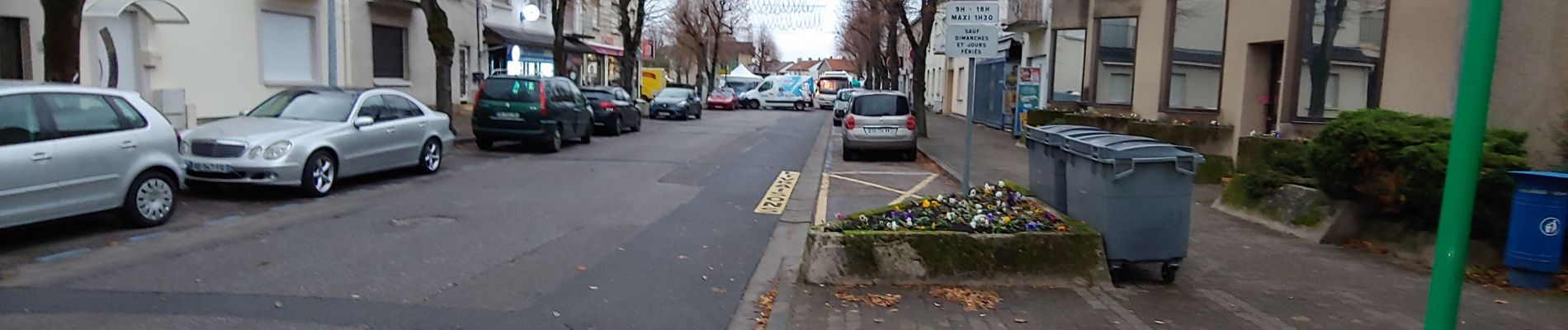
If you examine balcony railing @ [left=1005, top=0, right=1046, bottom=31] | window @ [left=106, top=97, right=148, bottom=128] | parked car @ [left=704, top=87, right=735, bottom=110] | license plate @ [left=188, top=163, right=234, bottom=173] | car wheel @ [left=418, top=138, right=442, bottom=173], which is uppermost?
balcony railing @ [left=1005, top=0, right=1046, bottom=31]

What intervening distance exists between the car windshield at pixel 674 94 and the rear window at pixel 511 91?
16126 mm

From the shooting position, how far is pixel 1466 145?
3436mm

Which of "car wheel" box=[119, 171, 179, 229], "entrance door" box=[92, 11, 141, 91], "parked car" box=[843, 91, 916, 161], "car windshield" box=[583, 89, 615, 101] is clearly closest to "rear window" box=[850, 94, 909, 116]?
"parked car" box=[843, 91, 916, 161]

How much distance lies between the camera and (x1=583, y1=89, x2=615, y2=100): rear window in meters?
24.7

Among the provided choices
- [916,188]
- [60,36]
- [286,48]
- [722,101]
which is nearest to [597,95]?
[286,48]

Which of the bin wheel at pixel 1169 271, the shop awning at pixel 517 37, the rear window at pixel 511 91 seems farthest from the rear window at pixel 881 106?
the shop awning at pixel 517 37

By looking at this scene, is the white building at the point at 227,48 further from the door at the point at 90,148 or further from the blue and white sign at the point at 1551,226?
the blue and white sign at the point at 1551,226

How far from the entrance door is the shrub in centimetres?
1607

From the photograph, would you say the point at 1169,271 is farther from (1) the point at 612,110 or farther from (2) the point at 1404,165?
(1) the point at 612,110

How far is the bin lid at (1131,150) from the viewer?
6781 mm

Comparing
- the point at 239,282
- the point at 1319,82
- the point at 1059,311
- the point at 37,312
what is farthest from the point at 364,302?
the point at 1319,82

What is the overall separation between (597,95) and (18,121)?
17.1m

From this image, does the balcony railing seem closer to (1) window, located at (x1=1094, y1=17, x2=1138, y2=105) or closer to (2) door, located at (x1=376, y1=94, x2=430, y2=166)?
(1) window, located at (x1=1094, y1=17, x2=1138, y2=105)

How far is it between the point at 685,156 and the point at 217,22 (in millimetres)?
A: 8417
